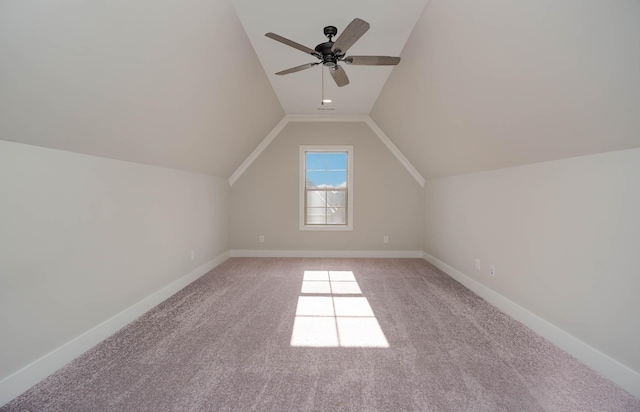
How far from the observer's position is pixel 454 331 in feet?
8.11

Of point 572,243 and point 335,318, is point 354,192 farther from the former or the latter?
point 572,243

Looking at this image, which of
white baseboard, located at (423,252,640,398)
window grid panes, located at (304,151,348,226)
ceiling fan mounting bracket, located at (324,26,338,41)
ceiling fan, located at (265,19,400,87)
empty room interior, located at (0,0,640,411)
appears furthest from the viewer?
window grid panes, located at (304,151,348,226)

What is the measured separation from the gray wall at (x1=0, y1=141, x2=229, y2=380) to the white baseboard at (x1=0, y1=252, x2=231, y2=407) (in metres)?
0.04

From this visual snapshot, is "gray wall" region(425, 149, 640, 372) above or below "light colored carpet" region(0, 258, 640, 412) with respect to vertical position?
above

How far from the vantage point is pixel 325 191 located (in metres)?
5.59

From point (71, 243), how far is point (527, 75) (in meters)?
3.27

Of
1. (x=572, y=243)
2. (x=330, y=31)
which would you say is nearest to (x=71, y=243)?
(x=330, y=31)

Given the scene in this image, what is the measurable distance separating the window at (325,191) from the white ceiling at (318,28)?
5.86ft

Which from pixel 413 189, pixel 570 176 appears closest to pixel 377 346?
pixel 570 176

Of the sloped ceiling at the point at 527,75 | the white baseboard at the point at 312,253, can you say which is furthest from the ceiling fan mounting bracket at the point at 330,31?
the white baseboard at the point at 312,253

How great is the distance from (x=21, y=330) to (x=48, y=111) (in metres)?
1.29

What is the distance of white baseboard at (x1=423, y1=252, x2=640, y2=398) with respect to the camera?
1721mm

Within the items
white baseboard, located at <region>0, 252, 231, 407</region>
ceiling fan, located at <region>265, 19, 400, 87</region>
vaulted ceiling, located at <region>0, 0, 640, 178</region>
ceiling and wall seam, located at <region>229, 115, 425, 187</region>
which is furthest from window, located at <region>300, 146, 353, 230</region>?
ceiling fan, located at <region>265, 19, 400, 87</region>

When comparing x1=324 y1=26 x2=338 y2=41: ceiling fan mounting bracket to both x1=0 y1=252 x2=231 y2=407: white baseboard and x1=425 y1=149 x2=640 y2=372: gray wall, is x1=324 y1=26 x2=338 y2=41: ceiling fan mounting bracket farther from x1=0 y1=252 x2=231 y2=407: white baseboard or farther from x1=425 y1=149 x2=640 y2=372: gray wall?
x1=0 y1=252 x2=231 y2=407: white baseboard
